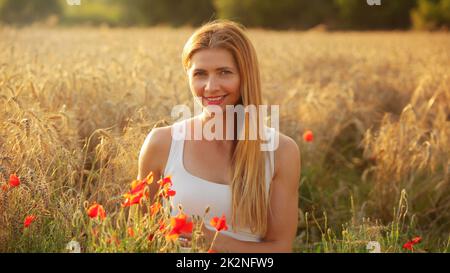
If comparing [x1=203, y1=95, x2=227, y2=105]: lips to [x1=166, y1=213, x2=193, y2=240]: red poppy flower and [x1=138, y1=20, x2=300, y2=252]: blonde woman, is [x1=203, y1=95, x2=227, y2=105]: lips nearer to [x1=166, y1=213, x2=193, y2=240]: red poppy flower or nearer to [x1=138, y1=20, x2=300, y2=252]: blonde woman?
[x1=138, y1=20, x2=300, y2=252]: blonde woman

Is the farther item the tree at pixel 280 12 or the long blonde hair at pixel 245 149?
the tree at pixel 280 12

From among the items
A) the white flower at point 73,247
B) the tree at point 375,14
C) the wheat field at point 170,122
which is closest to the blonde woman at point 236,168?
the wheat field at point 170,122

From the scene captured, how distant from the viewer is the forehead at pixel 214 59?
2387 mm

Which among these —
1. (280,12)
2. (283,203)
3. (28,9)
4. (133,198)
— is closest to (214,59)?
(283,203)

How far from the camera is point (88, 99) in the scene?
4102 millimetres

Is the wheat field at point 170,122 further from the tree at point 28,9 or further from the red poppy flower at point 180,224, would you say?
the tree at point 28,9

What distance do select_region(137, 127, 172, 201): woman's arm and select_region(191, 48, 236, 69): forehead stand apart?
294 millimetres

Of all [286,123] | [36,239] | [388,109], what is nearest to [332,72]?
[388,109]

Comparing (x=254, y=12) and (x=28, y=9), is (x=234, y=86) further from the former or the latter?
(x=254, y=12)

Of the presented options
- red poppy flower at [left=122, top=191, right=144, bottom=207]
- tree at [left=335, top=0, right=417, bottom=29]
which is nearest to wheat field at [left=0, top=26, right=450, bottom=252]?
red poppy flower at [left=122, top=191, right=144, bottom=207]

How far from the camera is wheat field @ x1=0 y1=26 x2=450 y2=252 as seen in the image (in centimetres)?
247

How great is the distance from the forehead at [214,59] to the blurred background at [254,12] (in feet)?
91.5

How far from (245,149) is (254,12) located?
37680mm

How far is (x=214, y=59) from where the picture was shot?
7.82 ft
